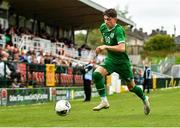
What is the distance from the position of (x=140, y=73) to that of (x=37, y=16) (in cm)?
1025

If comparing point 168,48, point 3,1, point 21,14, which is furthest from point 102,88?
point 168,48

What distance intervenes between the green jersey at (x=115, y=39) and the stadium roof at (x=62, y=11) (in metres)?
25.6

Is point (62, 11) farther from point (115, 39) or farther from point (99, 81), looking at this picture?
point (115, 39)

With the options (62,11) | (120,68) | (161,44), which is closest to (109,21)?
(120,68)

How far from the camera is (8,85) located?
22.5m

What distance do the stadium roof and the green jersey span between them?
25.6m

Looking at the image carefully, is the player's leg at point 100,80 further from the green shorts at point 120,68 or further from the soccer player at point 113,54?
the green shorts at point 120,68

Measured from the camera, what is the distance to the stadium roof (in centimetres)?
3884

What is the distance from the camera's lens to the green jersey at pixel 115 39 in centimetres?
1225

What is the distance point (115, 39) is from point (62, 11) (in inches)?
1209

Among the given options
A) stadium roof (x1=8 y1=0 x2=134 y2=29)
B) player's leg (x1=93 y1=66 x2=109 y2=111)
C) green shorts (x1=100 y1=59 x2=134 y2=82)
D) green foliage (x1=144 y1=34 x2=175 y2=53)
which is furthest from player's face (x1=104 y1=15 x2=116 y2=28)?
green foliage (x1=144 y1=34 x2=175 y2=53)

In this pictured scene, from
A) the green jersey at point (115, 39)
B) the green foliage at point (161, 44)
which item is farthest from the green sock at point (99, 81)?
the green foliage at point (161, 44)

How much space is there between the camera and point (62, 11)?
4275cm

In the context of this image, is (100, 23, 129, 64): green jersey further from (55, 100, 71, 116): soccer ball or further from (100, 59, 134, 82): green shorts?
(55, 100, 71, 116): soccer ball
